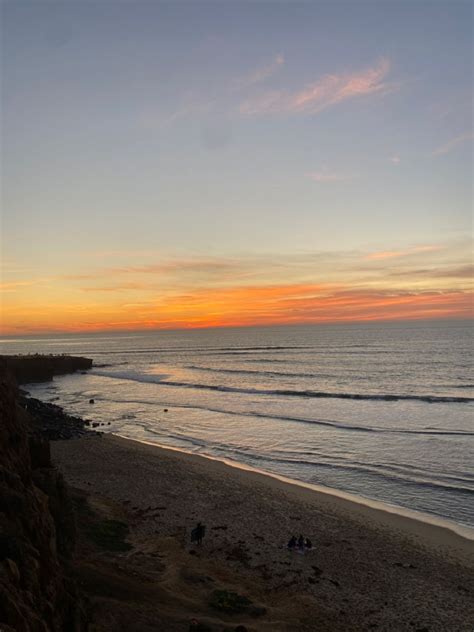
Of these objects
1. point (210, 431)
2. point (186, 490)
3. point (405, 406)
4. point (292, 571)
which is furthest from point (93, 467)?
point (405, 406)

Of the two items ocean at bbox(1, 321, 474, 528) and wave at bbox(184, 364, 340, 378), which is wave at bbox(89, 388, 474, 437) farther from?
wave at bbox(184, 364, 340, 378)

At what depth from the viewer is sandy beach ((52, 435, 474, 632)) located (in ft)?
42.6

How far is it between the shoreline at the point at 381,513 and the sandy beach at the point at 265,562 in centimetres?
9

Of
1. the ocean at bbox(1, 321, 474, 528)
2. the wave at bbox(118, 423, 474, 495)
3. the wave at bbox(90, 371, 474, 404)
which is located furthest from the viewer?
the wave at bbox(90, 371, 474, 404)

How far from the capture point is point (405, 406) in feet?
168

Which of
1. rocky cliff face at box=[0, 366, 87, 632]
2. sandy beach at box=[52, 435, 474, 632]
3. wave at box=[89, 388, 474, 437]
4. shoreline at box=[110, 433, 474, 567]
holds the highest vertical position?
rocky cliff face at box=[0, 366, 87, 632]

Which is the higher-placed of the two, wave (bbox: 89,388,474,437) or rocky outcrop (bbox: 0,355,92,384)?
rocky outcrop (bbox: 0,355,92,384)

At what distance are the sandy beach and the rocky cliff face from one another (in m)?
2.45

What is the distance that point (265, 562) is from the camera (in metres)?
17.1

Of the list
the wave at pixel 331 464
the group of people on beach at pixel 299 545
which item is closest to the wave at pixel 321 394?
the wave at pixel 331 464

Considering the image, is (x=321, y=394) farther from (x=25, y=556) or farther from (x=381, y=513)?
(x=25, y=556)

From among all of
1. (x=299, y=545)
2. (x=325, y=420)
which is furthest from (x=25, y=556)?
(x=325, y=420)

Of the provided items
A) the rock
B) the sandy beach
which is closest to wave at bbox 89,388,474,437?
the sandy beach

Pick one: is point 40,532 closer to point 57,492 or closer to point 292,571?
point 57,492
